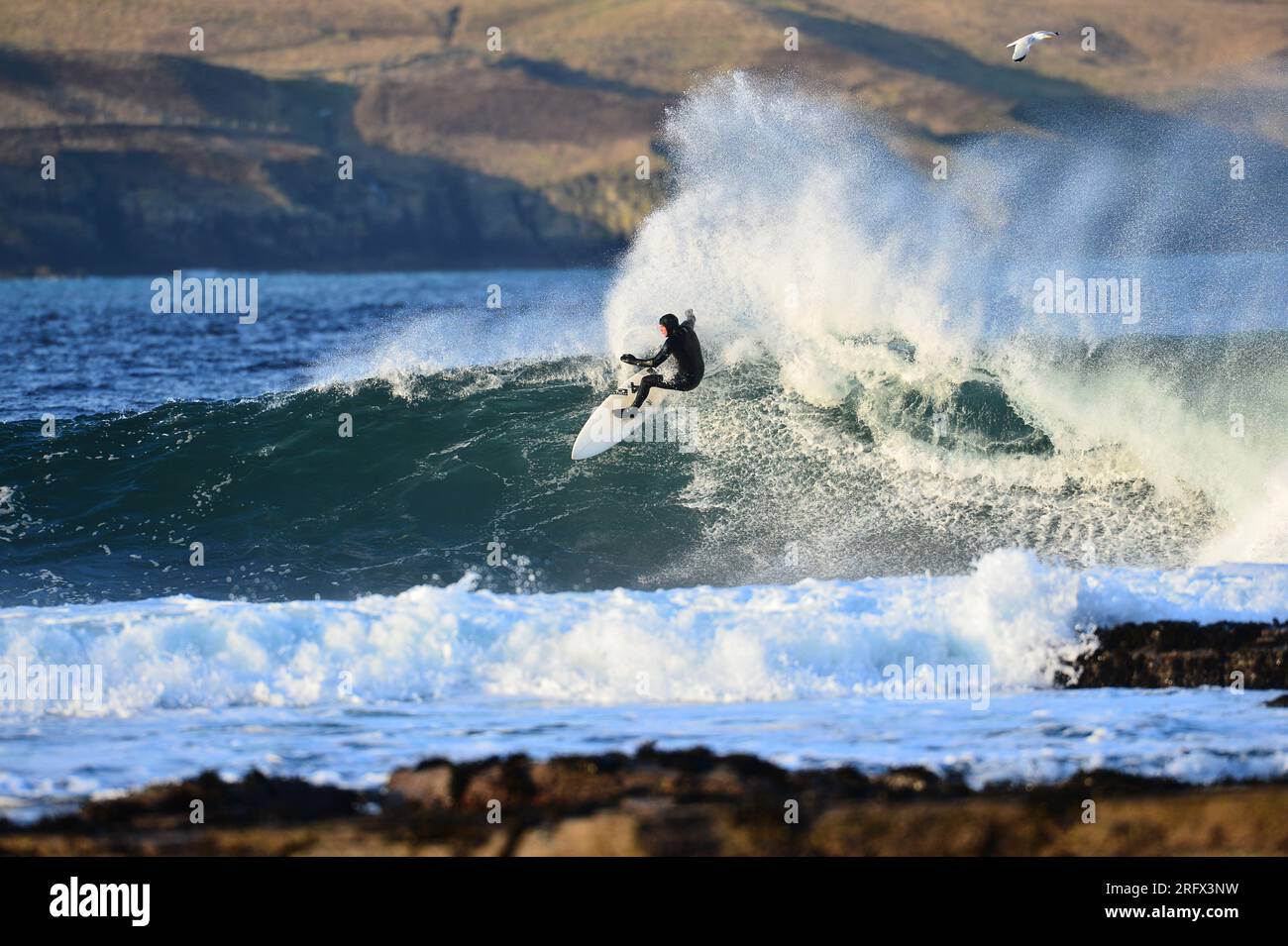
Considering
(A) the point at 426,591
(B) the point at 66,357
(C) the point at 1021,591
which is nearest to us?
(C) the point at 1021,591

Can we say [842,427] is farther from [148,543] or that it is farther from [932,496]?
[148,543]

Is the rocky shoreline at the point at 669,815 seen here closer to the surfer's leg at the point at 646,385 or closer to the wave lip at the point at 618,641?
the wave lip at the point at 618,641

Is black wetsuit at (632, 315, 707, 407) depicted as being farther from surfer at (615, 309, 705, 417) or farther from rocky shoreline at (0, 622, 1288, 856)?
rocky shoreline at (0, 622, 1288, 856)

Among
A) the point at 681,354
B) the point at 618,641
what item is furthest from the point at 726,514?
the point at 618,641

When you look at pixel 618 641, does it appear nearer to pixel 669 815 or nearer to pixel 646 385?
pixel 669 815

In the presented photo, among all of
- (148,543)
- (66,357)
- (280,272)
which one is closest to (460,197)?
(280,272)

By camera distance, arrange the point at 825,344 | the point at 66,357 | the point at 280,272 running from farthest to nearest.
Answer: the point at 280,272 < the point at 66,357 < the point at 825,344

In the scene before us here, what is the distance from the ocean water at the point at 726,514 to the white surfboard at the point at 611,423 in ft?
0.68

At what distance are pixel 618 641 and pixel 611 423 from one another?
218 inches

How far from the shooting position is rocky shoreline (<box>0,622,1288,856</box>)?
6.41 meters

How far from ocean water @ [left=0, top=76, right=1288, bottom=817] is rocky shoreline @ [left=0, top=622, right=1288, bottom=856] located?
0.29 m

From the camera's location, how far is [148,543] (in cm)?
1352

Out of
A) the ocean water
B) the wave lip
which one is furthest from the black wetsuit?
the wave lip
